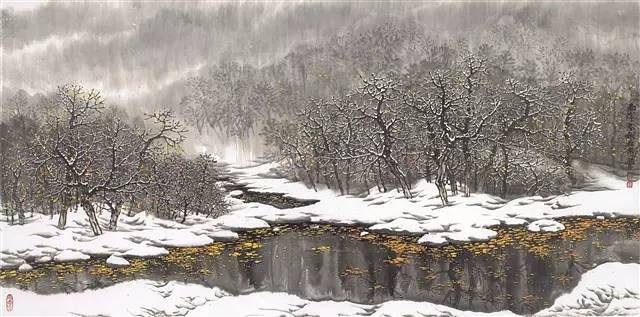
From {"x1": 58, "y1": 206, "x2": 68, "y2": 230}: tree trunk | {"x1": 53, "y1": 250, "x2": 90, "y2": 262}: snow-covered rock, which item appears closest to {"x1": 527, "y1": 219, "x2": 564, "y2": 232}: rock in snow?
{"x1": 53, "y1": 250, "x2": 90, "y2": 262}: snow-covered rock

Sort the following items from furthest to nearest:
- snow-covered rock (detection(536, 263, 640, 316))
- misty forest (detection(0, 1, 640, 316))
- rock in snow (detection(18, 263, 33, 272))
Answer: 1. rock in snow (detection(18, 263, 33, 272))
2. misty forest (detection(0, 1, 640, 316))
3. snow-covered rock (detection(536, 263, 640, 316))

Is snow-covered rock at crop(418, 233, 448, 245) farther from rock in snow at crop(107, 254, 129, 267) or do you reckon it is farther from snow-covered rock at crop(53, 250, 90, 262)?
snow-covered rock at crop(53, 250, 90, 262)

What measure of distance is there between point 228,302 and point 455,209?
191 cm

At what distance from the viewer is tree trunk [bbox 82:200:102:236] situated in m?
4.81

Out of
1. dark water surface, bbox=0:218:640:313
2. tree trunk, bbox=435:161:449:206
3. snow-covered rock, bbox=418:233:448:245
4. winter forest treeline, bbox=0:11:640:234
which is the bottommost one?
dark water surface, bbox=0:218:640:313

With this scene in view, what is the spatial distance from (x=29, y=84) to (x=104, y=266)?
1.59 m

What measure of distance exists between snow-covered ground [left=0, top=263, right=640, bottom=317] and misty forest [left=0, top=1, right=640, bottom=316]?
0.05ft

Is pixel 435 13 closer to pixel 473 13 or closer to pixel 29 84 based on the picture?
pixel 473 13

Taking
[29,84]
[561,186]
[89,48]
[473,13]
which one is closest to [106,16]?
[89,48]

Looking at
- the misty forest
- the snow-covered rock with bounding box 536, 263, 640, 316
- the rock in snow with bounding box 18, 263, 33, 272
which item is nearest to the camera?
the snow-covered rock with bounding box 536, 263, 640, 316

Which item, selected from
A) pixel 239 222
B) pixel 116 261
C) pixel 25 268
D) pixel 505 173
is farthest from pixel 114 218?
pixel 505 173

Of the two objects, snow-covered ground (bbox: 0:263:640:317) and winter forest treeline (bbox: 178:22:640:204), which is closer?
snow-covered ground (bbox: 0:263:640:317)

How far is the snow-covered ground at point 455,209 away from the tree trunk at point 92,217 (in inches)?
43.1

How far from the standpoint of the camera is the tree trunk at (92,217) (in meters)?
4.81
